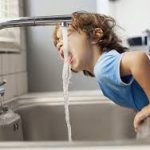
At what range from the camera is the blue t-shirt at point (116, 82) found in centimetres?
68

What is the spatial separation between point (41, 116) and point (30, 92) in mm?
292

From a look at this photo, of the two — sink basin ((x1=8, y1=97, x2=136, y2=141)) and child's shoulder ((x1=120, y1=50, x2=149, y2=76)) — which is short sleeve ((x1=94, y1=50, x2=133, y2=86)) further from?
sink basin ((x1=8, y1=97, x2=136, y2=141))

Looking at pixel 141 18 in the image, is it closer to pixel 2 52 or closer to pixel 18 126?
pixel 2 52

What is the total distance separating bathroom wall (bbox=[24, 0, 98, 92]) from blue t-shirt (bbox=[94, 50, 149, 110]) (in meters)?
0.66

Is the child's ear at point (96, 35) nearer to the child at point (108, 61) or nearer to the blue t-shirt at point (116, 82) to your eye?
the child at point (108, 61)

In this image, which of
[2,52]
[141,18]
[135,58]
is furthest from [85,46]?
[141,18]

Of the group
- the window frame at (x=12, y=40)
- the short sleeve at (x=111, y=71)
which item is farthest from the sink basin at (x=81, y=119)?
the short sleeve at (x=111, y=71)

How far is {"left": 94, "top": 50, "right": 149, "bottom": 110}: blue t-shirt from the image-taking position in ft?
2.24

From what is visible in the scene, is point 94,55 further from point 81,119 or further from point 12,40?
point 12,40

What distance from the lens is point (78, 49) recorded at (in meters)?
0.83

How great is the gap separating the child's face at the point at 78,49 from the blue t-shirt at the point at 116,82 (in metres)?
0.08

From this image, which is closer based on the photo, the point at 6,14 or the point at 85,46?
the point at 85,46

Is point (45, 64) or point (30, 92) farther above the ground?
point (45, 64)

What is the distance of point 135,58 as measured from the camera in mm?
642
